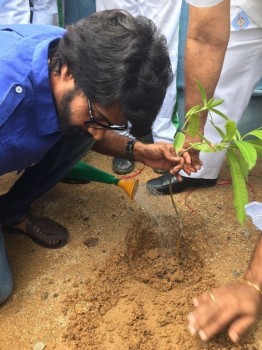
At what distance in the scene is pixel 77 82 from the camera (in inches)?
48.8

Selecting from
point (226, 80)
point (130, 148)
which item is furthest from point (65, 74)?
point (226, 80)

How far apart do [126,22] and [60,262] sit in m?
1.12

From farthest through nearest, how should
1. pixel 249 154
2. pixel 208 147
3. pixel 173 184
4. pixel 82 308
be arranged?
pixel 173 184
pixel 82 308
pixel 208 147
pixel 249 154

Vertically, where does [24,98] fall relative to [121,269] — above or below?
above

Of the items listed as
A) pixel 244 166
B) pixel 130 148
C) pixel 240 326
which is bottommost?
pixel 130 148

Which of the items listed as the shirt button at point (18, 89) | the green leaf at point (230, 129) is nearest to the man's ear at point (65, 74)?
the shirt button at point (18, 89)

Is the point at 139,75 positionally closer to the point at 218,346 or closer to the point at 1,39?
the point at 1,39

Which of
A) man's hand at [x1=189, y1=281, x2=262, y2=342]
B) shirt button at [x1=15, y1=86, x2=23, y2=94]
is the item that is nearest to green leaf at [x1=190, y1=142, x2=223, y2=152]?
man's hand at [x1=189, y1=281, x2=262, y2=342]

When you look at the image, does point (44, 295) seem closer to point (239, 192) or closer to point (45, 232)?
point (45, 232)

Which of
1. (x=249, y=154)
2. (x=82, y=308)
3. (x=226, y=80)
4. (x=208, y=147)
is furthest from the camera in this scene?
(x=226, y=80)

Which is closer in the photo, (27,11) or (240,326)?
(240,326)

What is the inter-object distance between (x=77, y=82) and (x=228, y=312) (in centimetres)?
79

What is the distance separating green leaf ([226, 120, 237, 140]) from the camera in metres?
1.13

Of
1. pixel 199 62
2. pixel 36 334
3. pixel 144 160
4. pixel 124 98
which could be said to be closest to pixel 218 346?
pixel 36 334
